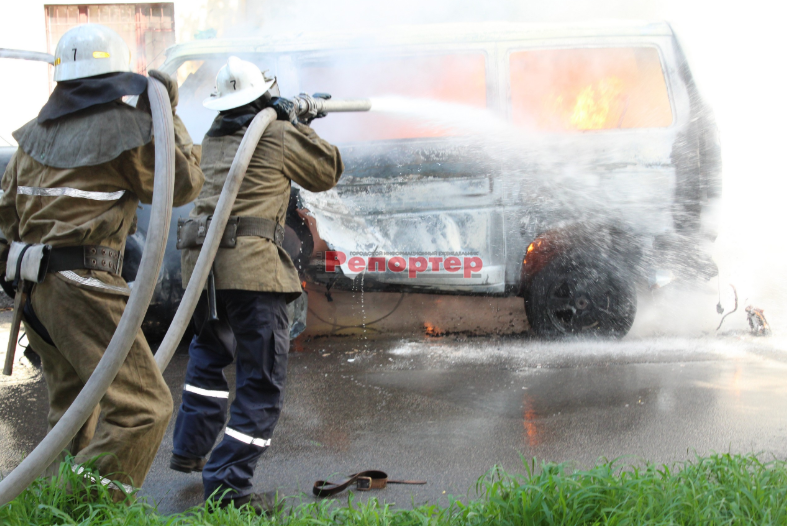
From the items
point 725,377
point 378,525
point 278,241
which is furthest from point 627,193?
point 378,525

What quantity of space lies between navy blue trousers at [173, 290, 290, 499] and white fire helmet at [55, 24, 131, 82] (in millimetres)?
967

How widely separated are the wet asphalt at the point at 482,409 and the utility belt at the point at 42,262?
3.26 feet

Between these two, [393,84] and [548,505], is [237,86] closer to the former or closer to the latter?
[548,505]

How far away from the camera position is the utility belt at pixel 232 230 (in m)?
2.81

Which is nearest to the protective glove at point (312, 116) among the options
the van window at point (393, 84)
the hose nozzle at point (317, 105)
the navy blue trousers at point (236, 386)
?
the hose nozzle at point (317, 105)

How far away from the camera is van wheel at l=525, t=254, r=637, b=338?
554 cm

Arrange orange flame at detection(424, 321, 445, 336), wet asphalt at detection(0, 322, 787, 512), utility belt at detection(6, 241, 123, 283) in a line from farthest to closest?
orange flame at detection(424, 321, 445, 336) → wet asphalt at detection(0, 322, 787, 512) → utility belt at detection(6, 241, 123, 283)

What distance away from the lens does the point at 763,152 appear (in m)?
6.86

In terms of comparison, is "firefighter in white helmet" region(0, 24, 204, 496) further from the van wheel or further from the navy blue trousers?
the van wheel

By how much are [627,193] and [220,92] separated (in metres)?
3.53

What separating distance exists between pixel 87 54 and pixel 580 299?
4.30 metres

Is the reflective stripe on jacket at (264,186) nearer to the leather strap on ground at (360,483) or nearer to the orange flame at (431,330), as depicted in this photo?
the leather strap on ground at (360,483)

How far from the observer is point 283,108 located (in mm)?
2943

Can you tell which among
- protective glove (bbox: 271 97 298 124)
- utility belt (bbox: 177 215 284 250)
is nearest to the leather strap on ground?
utility belt (bbox: 177 215 284 250)
